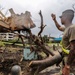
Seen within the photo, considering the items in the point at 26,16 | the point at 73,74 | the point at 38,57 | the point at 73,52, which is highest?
the point at 26,16

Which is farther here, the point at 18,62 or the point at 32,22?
the point at 18,62

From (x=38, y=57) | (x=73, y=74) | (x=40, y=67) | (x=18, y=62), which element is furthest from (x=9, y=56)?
(x=73, y=74)

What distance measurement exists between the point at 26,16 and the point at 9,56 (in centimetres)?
343

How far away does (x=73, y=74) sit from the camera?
14.2 feet

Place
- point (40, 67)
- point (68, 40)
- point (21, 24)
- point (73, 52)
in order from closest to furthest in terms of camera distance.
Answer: point (73, 52) → point (68, 40) → point (40, 67) → point (21, 24)

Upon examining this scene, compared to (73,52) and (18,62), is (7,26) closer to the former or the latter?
(18,62)

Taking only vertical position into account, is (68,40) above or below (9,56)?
above

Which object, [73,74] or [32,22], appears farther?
[32,22]

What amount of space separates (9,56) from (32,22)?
336 cm

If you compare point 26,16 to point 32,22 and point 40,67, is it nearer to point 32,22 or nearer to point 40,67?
point 32,22

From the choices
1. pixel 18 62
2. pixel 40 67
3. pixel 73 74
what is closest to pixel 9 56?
pixel 18 62

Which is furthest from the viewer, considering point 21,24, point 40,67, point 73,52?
point 21,24

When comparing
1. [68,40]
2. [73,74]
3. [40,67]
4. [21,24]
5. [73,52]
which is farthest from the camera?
[21,24]

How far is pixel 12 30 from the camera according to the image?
39.1 feet
